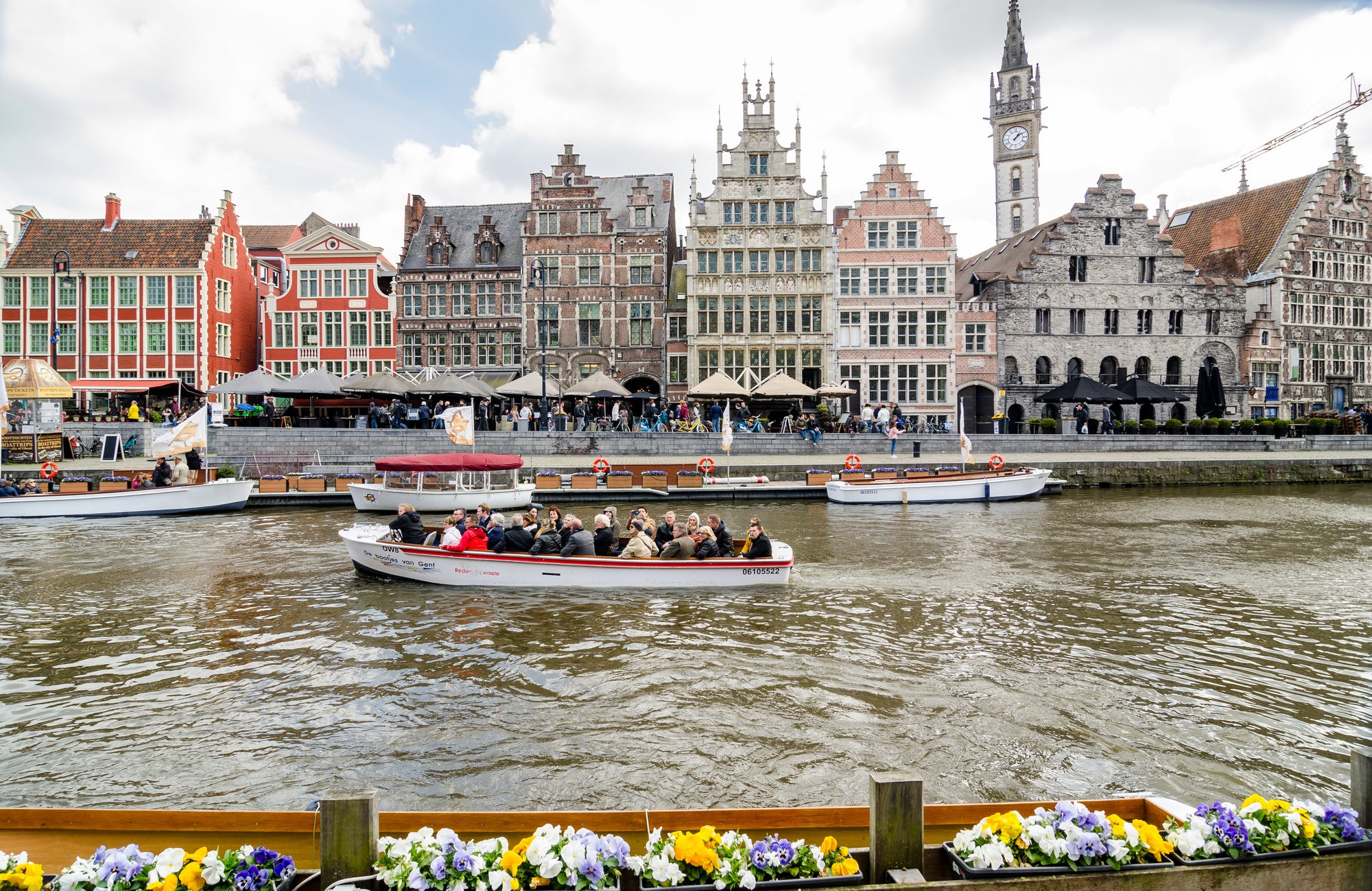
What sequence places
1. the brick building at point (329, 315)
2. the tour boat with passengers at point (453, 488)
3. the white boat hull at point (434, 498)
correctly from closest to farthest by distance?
1. the tour boat with passengers at point (453, 488)
2. the white boat hull at point (434, 498)
3. the brick building at point (329, 315)

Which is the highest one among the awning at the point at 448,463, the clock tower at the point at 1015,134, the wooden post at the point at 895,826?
the clock tower at the point at 1015,134

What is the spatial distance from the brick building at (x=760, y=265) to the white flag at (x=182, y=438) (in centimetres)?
2303

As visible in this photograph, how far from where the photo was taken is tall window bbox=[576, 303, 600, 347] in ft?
135

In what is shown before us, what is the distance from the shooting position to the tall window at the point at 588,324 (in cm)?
4103

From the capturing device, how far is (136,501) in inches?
851

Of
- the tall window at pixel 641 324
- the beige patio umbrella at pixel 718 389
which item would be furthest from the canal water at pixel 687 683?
the tall window at pixel 641 324

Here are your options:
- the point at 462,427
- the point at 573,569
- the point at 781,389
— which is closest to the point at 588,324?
the point at 781,389

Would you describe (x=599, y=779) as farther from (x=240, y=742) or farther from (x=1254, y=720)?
(x=1254, y=720)

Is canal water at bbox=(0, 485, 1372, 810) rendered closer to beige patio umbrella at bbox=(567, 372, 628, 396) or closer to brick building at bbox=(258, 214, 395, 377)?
beige patio umbrella at bbox=(567, 372, 628, 396)

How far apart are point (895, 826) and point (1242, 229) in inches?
2095

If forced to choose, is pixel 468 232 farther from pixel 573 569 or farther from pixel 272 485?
pixel 573 569

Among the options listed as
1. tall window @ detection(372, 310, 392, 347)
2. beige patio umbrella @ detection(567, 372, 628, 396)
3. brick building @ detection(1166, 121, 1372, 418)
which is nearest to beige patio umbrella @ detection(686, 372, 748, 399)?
beige patio umbrella @ detection(567, 372, 628, 396)

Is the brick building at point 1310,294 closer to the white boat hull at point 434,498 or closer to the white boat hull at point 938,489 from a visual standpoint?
the white boat hull at point 938,489

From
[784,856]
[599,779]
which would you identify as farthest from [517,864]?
[599,779]
